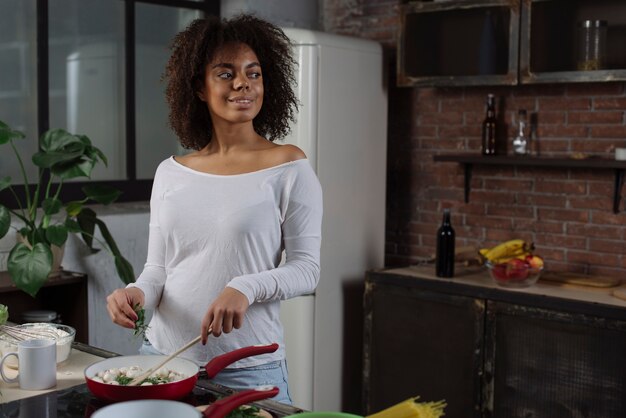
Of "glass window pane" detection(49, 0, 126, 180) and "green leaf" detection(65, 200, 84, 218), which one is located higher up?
"glass window pane" detection(49, 0, 126, 180)

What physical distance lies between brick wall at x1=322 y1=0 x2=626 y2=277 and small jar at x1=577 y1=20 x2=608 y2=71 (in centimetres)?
24

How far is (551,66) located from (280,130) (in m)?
1.80

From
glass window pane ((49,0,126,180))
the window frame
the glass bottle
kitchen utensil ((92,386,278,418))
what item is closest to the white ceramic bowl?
kitchen utensil ((92,386,278,418))

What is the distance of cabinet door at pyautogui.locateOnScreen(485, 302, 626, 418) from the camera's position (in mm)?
3238

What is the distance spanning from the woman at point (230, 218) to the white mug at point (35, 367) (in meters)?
0.17

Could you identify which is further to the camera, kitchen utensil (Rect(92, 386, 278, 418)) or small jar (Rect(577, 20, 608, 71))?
small jar (Rect(577, 20, 608, 71))

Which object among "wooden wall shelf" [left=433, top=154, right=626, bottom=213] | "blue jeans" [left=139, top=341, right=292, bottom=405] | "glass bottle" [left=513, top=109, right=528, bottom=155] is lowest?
"blue jeans" [left=139, top=341, right=292, bottom=405]

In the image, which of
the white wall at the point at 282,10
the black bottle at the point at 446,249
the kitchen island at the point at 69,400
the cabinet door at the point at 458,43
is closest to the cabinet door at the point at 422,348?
the black bottle at the point at 446,249

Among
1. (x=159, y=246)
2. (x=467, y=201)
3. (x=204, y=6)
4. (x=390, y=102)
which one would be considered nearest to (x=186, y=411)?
(x=159, y=246)

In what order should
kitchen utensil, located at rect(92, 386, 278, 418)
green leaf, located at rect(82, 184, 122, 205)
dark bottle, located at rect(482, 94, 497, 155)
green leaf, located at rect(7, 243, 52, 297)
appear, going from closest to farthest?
kitchen utensil, located at rect(92, 386, 278, 418) < green leaf, located at rect(7, 243, 52, 297) < green leaf, located at rect(82, 184, 122, 205) < dark bottle, located at rect(482, 94, 497, 155)

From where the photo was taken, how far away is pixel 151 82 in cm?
451

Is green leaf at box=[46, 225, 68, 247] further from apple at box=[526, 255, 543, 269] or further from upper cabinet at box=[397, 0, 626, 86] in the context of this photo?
apple at box=[526, 255, 543, 269]

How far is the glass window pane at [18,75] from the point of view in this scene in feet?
12.9

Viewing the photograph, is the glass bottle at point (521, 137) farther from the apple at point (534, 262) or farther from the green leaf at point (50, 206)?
the green leaf at point (50, 206)
